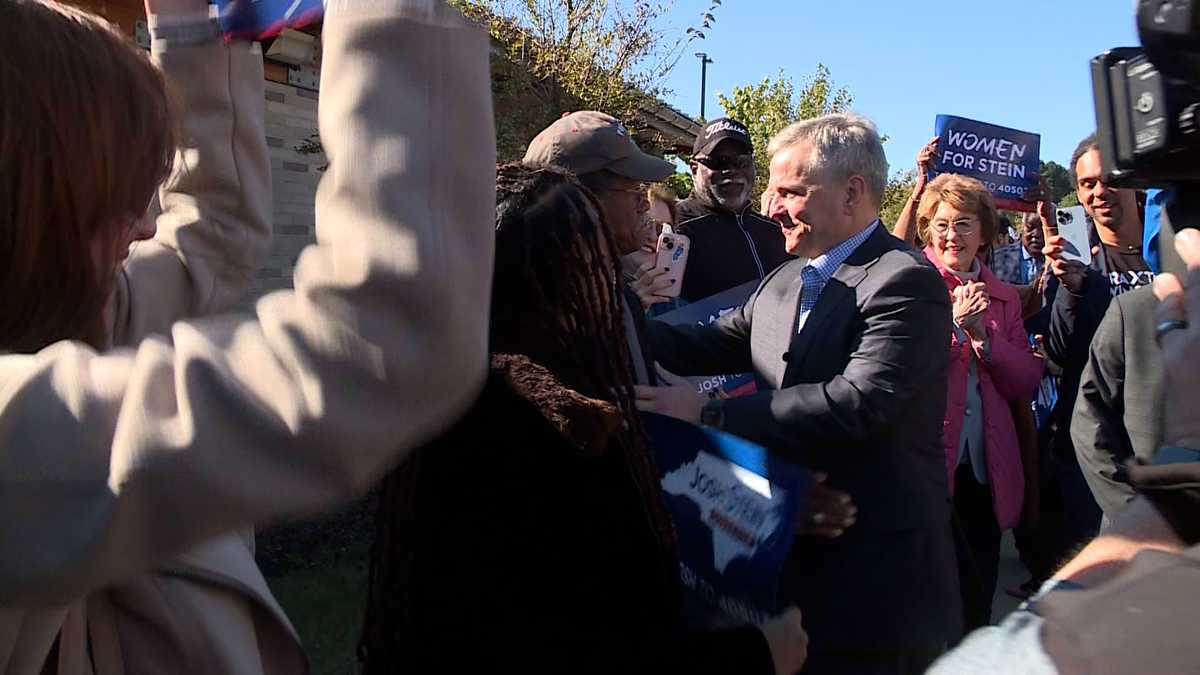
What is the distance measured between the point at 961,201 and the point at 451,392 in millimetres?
4199

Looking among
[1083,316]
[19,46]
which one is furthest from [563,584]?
[1083,316]

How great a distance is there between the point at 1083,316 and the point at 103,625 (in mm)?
4036

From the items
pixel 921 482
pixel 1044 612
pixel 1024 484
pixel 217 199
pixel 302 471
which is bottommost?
pixel 1024 484

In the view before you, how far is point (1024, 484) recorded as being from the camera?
4293 mm

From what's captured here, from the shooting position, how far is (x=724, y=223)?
16.2 feet

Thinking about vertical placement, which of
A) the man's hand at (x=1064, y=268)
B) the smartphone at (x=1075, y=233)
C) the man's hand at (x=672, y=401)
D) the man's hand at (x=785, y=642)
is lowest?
the man's hand at (x=785, y=642)

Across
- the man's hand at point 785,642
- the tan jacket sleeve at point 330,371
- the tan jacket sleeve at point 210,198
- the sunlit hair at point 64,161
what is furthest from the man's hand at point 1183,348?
the tan jacket sleeve at point 210,198

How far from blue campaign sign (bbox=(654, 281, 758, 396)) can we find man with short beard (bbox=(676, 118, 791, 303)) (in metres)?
1.27

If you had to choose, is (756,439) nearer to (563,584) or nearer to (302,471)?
(563,584)

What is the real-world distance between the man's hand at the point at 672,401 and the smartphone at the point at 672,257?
1.77m

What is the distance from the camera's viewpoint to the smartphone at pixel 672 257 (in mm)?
4207

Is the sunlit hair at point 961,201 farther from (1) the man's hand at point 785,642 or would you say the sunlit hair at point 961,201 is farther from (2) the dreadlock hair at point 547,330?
(2) the dreadlock hair at point 547,330

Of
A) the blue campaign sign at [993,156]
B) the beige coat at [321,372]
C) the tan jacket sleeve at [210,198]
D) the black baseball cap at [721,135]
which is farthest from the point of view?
the blue campaign sign at [993,156]

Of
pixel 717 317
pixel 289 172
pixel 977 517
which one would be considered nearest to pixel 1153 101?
pixel 717 317
